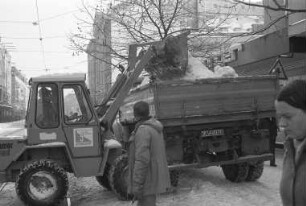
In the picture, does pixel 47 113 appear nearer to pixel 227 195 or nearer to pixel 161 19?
pixel 227 195

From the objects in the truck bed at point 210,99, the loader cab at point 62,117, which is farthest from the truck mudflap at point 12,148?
the truck bed at point 210,99

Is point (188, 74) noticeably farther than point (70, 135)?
Yes

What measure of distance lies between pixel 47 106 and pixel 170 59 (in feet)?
8.54

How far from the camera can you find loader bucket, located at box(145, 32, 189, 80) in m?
9.48

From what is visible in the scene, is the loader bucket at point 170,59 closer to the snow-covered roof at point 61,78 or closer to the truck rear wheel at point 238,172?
the snow-covered roof at point 61,78

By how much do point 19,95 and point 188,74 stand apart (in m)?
71.6

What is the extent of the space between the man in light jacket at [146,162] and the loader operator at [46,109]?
3752mm

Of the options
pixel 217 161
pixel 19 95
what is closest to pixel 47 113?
pixel 217 161

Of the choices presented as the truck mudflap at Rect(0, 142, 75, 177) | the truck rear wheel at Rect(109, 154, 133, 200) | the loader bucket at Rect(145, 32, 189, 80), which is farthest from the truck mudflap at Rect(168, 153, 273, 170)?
the truck mudflap at Rect(0, 142, 75, 177)

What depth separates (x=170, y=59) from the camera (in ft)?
31.4

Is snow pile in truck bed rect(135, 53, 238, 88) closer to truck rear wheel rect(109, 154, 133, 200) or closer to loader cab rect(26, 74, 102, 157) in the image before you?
loader cab rect(26, 74, 102, 157)

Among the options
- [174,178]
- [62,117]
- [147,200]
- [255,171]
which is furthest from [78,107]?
[147,200]

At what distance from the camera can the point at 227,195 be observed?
8.66m

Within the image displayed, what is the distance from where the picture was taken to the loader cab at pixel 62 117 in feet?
28.5
